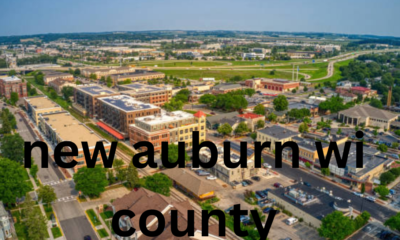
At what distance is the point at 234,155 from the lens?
142 feet

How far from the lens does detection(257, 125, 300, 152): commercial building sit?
50094 millimetres

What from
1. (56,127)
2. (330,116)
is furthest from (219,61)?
(56,127)

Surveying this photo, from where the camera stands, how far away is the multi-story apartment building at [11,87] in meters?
88.4

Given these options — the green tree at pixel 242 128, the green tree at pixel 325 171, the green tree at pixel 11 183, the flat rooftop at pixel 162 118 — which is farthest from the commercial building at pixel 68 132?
the green tree at pixel 325 171

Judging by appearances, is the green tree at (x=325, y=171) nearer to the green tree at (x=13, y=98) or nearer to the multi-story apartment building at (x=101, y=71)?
the green tree at (x=13, y=98)

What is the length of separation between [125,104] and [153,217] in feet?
124

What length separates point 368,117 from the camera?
64750mm

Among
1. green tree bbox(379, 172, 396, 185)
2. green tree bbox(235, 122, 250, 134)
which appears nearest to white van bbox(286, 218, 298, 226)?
green tree bbox(379, 172, 396, 185)

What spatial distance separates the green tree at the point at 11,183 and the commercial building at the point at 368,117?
58.5 meters

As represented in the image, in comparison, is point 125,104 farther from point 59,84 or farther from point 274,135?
point 59,84

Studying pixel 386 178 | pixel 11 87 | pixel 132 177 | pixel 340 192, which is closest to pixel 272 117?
pixel 386 178

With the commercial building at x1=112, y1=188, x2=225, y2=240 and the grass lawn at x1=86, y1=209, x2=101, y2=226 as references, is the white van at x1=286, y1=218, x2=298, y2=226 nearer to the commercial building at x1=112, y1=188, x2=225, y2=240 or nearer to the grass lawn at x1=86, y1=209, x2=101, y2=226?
the commercial building at x1=112, y1=188, x2=225, y2=240

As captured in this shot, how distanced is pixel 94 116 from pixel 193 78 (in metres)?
57.7

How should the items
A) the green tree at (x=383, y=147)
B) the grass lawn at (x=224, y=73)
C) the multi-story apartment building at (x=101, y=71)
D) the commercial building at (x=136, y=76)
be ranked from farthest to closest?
the grass lawn at (x=224, y=73) < the multi-story apartment building at (x=101, y=71) < the commercial building at (x=136, y=76) < the green tree at (x=383, y=147)
